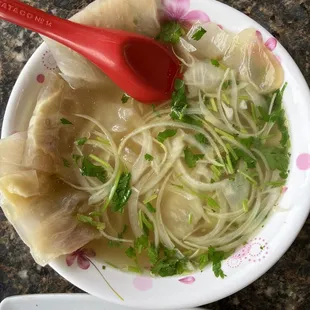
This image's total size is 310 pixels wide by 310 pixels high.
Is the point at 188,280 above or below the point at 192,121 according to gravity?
below

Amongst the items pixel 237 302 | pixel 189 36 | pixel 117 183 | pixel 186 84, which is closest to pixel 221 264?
pixel 237 302

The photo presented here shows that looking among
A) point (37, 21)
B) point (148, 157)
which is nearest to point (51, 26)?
point (37, 21)

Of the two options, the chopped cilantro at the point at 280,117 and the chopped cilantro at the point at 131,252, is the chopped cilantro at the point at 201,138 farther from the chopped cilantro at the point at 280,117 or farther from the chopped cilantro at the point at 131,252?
the chopped cilantro at the point at 131,252

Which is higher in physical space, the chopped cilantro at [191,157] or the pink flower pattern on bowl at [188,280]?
the chopped cilantro at [191,157]

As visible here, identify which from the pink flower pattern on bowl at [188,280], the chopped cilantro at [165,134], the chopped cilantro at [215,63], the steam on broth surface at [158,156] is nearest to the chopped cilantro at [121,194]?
the steam on broth surface at [158,156]

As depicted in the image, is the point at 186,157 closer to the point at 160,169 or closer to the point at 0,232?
the point at 160,169

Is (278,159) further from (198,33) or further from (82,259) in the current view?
(82,259)

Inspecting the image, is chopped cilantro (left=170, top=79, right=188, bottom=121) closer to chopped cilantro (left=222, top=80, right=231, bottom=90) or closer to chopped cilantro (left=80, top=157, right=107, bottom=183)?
chopped cilantro (left=222, top=80, right=231, bottom=90)
